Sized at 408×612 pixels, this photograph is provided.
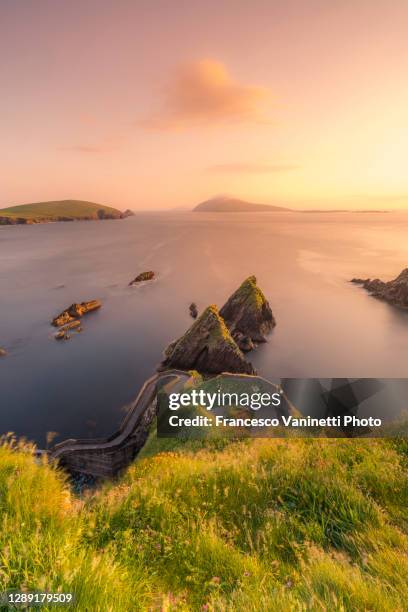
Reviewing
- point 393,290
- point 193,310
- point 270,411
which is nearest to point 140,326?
point 193,310

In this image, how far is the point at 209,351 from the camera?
3916cm

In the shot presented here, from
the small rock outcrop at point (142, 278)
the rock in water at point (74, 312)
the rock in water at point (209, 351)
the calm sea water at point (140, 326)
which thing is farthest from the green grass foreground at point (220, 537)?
the small rock outcrop at point (142, 278)

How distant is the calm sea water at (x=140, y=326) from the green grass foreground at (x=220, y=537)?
99.3 ft

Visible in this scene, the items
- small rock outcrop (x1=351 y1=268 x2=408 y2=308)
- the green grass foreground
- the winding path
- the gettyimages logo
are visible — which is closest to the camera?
the green grass foreground

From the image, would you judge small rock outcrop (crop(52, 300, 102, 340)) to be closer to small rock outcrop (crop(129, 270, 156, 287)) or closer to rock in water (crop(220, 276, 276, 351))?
small rock outcrop (crop(129, 270, 156, 287))

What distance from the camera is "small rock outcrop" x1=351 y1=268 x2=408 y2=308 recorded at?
77.3 meters

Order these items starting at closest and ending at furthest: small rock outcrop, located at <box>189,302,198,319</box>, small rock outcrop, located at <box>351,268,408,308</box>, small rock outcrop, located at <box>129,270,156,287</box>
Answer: small rock outcrop, located at <box>189,302,198,319</box> < small rock outcrop, located at <box>351,268,408,308</box> < small rock outcrop, located at <box>129,270,156,287</box>

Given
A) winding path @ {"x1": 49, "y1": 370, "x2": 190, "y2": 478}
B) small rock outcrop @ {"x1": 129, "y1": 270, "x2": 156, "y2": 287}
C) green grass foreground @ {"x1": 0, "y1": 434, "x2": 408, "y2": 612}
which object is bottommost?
winding path @ {"x1": 49, "y1": 370, "x2": 190, "y2": 478}

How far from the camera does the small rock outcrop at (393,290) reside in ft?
254

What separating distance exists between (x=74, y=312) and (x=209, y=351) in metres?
39.1

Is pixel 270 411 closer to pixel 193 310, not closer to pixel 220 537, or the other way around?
pixel 220 537

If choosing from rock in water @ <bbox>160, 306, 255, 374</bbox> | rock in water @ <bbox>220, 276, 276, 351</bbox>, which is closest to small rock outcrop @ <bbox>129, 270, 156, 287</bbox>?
rock in water @ <bbox>220, 276, 276, 351</bbox>

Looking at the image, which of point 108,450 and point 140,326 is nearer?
point 108,450

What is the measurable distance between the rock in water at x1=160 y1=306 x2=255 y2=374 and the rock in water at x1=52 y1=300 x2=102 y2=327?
30446mm
